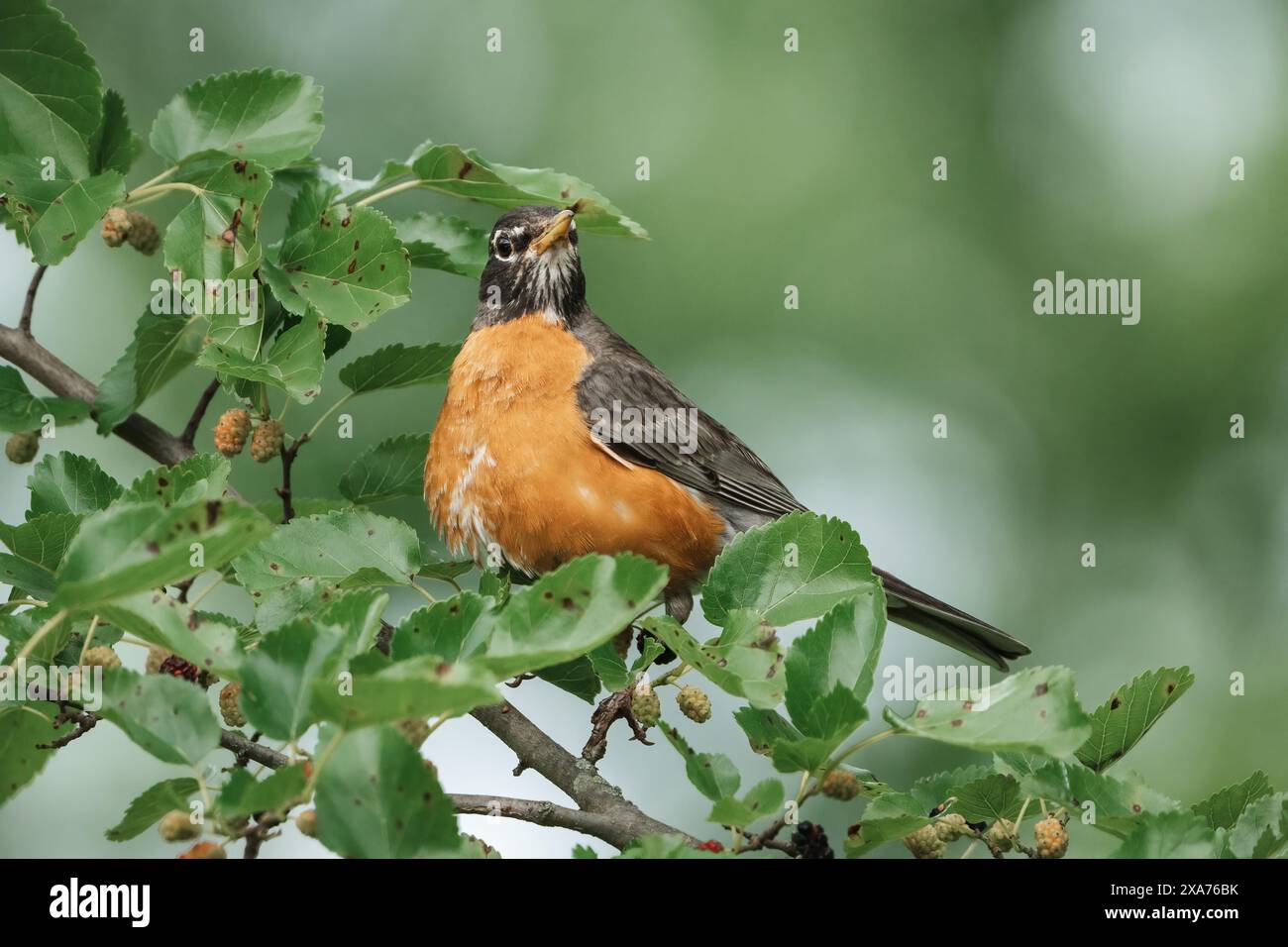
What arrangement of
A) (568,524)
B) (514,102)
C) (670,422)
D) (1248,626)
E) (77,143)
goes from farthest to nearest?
(514,102), (1248,626), (670,422), (568,524), (77,143)

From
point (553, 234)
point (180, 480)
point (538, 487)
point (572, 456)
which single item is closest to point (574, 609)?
point (180, 480)

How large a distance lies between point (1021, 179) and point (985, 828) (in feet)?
25.3

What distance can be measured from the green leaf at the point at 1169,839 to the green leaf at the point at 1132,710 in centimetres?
37

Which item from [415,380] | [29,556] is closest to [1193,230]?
[415,380]

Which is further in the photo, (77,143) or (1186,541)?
(1186,541)

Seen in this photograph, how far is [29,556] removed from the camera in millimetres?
2195

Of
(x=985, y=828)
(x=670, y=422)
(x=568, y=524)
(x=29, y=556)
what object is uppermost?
(x=670, y=422)

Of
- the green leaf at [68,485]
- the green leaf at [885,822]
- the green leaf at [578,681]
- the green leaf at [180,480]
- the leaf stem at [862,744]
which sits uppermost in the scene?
the green leaf at [68,485]

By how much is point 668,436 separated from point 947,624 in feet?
3.33

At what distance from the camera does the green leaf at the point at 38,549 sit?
214 centimetres

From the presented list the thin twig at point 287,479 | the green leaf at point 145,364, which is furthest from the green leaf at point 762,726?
the green leaf at point 145,364

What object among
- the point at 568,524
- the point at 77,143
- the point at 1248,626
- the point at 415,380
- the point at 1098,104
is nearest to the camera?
the point at 77,143

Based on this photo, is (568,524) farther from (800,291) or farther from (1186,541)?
(1186,541)

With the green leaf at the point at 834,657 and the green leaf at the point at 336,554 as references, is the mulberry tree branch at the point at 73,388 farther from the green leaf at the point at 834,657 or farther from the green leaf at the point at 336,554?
the green leaf at the point at 834,657
